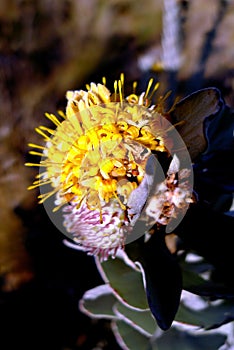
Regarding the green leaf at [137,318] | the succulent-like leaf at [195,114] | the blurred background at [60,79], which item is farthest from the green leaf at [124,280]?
the blurred background at [60,79]

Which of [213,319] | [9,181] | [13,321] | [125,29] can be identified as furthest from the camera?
[125,29]

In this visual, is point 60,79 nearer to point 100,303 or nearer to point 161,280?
point 100,303

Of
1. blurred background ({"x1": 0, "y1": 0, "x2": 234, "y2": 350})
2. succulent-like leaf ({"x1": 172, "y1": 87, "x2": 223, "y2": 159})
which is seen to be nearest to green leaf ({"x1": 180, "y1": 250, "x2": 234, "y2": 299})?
succulent-like leaf ({"x1": 172, "y1": 87, "x2": 223, "y2": 159})

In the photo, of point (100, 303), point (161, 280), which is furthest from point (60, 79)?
point (161, 280)

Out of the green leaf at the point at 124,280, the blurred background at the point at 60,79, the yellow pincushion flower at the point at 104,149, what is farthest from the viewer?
the blurred background at the point at 60,79

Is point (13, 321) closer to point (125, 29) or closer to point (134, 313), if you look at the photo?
point (134, 313)

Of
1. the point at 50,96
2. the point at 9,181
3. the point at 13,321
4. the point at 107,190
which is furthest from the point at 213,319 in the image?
the point at 50,96

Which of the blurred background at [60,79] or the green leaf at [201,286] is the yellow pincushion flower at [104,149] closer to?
the green leaf at [201,286]
